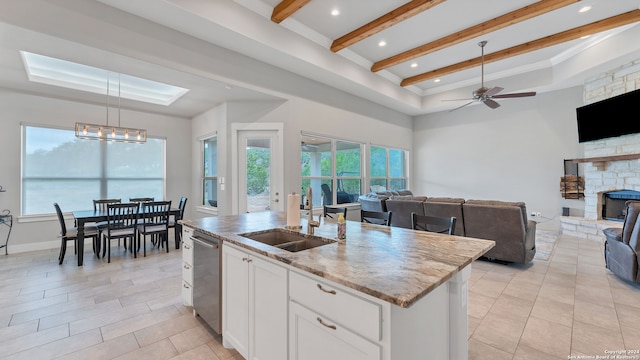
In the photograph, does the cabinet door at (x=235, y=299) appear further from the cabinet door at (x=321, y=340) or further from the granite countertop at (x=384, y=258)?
the cabinet door at (x=321, y=340)

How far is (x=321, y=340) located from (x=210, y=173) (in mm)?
5375

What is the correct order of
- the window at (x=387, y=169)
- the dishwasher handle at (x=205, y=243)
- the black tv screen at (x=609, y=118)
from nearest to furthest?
the dishwasher handle at (x=205, y=243)
the black tv screen at (x=609, y=118)
the window at (x=387, y=169)

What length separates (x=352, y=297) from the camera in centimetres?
115

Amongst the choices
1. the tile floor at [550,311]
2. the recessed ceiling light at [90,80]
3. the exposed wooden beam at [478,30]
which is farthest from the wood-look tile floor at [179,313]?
the exposed wooden beam at [478,30]

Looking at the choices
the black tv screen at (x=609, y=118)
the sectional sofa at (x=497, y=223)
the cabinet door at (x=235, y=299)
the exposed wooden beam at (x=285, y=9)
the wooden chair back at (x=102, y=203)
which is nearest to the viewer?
the cabinet door at (x=235, y=299)

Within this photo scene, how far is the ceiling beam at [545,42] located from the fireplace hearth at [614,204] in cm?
313

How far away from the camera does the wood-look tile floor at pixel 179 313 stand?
6.83 ft

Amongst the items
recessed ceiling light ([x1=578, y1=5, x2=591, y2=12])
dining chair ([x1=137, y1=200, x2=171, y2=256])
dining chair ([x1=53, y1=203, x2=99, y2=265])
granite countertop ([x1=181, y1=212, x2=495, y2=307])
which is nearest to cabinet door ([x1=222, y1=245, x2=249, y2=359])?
granite countertop ([x1=181, y1=212, x2=495, y2=307])

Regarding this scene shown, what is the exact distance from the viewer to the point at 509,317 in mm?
2504

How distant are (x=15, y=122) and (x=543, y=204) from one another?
36.2ft

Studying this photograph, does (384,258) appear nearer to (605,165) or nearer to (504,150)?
(605,165)

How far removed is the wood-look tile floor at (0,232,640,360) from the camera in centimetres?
208

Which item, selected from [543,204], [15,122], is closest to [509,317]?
[543,204]

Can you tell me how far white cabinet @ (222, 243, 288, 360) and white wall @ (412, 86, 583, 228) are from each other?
7333mm
